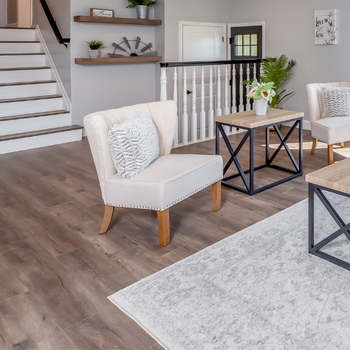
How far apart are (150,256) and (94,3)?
178 inches

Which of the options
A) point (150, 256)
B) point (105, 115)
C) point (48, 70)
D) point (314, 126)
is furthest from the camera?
point (48, 70)

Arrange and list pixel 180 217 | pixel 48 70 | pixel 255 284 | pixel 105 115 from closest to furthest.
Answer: pixel 255 284 → pixel 105 115 → pixel 180 217 → pixel 48 70

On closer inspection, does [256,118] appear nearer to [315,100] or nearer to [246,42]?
[315,100]

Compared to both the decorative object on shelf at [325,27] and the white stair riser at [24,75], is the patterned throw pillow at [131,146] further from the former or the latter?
the decorative object on shelf at [325,27]

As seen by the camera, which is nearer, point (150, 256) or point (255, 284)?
point (255, 284)

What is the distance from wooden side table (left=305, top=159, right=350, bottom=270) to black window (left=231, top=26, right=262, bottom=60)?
15.1ft

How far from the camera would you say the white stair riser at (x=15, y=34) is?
640 centimetres

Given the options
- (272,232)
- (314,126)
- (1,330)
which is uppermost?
(314,126)

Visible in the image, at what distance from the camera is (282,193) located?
3531 mm

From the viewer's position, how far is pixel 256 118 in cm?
357

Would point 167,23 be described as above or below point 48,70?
above

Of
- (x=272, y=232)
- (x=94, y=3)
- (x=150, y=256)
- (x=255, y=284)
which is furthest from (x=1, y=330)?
(x=94, y=3)

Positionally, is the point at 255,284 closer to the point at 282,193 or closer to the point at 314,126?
the point at 282,193

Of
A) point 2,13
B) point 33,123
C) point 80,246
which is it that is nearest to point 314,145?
point 80,246
